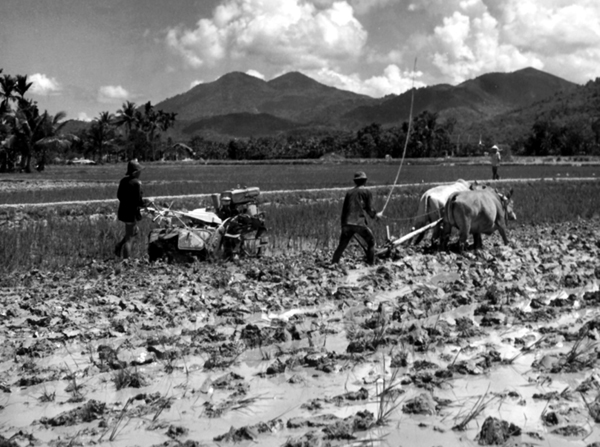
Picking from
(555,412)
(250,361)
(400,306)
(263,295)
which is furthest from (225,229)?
(555,412)

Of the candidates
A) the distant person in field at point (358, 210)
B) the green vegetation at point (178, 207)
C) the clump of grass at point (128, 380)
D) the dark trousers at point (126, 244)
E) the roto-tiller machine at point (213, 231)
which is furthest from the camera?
the green vegetation at point (178, 207)

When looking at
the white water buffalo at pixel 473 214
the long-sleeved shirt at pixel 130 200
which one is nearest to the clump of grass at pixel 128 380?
the long-sleeved shirt at pixel 130 200

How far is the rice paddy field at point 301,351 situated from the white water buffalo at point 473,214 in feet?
1.50

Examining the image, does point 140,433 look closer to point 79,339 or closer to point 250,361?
point 250,361

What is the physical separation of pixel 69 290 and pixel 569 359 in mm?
5176

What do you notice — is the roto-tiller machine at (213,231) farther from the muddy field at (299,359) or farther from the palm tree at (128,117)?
the palm tree at (128,117)

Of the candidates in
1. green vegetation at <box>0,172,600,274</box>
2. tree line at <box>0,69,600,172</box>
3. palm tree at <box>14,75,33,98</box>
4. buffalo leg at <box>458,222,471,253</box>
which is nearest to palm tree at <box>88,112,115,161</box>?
tree line at <box>0,69,600,172</box>

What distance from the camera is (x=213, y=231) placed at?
8.69 meters

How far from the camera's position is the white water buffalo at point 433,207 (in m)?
10.4

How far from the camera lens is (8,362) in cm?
466

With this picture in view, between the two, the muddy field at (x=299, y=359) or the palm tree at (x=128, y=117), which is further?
the palm tree at (x=128, y=117)

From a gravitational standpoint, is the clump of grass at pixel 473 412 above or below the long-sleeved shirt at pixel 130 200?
below

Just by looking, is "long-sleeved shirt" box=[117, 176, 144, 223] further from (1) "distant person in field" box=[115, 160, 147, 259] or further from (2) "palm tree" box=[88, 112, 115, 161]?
(2) "palm tree" box=[88, 112, 115, 161]

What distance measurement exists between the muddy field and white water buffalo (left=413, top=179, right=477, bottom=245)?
2.43m
